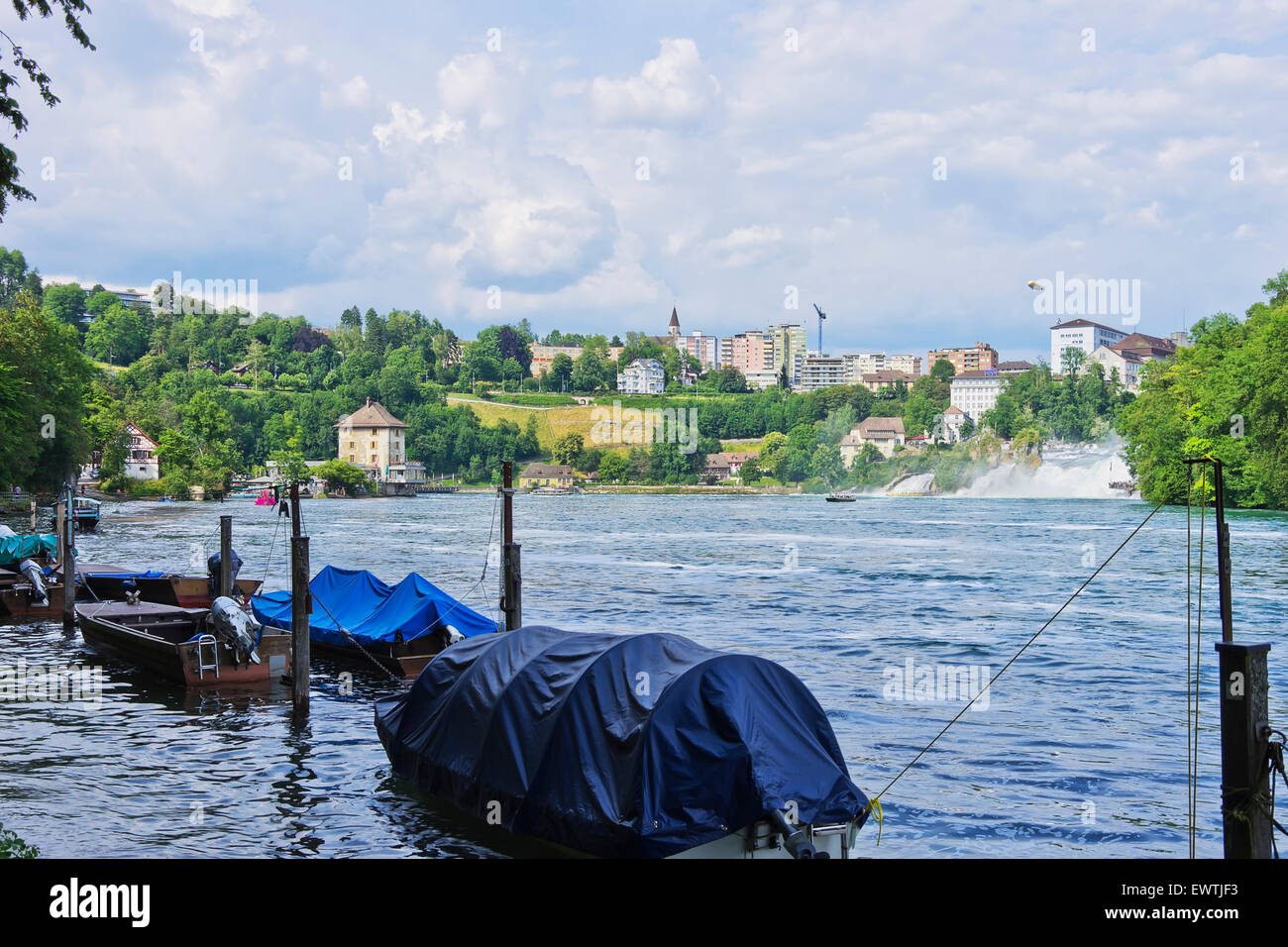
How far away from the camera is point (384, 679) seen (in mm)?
27438

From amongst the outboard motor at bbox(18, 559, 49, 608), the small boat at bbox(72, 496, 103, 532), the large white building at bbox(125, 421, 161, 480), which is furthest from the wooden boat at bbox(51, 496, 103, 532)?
the large white building at bbox(125, 421, 161, 480)

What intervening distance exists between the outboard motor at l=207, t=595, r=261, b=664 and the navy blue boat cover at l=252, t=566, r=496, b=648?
9.85 feet

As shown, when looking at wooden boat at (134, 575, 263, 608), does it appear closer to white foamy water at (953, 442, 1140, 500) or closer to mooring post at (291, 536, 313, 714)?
mooring post at (291, 536, 313, 714)

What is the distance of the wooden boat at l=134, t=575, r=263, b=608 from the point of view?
4038cm

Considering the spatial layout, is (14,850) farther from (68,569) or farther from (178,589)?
(178,589)

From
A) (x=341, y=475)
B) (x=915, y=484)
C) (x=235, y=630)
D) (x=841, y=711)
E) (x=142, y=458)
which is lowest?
(x=841, y=711)

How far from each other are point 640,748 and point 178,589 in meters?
33.2

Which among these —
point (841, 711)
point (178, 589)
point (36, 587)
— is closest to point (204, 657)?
point (841, 711)

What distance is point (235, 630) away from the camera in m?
25.8

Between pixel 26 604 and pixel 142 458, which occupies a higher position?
pixel 142 458

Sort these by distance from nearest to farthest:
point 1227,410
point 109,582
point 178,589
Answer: point 178,589
point 109,582
point 1227,410

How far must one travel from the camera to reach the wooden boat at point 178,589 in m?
40.4

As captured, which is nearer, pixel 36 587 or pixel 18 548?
pixel 36 587

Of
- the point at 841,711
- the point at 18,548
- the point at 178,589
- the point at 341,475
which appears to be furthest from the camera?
the point at 341,475
